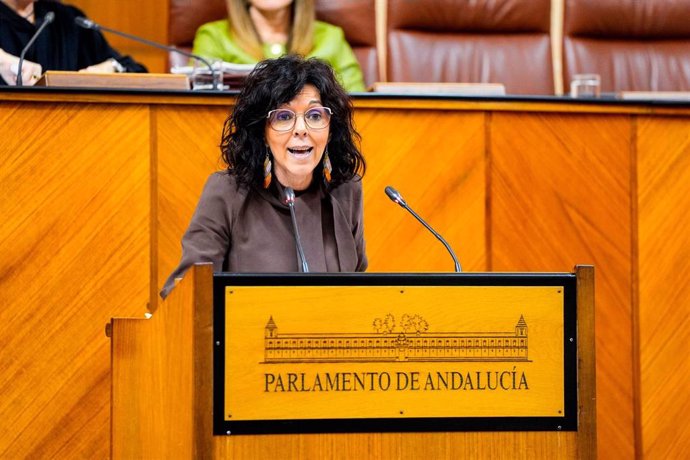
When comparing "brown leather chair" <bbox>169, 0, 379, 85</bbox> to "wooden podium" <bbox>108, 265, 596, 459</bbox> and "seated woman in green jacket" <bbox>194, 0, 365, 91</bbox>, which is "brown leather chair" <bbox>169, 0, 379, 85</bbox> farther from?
"wooden podium" <bbox>108, 265, 596, 459</bbox>

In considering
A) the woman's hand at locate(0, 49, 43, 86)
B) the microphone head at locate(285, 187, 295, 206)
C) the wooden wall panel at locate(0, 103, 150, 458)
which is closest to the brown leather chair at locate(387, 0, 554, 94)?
the woman's hand at locate(0, 49, 43, 86)

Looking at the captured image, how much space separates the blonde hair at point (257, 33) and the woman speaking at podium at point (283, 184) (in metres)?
1.43

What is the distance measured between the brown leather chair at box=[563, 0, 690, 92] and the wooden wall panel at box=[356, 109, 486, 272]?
1351 millimetres

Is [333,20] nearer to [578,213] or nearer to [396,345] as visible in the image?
[578,213]

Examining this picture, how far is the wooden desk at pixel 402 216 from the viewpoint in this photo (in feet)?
7.95

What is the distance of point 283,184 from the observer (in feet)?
6.63

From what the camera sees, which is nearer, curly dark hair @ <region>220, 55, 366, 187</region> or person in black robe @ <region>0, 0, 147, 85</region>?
curly dark hair @ <region>220, 55, 366, 187</region>

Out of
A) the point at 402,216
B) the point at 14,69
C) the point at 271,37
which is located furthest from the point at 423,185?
the point at 14,69

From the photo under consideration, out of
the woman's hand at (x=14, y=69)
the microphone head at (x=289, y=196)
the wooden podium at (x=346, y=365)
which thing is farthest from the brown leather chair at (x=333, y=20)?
the wooden podium at (x=346, y=365)

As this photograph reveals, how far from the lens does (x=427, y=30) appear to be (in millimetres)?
3873

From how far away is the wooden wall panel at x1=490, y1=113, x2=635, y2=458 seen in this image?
2.64 m

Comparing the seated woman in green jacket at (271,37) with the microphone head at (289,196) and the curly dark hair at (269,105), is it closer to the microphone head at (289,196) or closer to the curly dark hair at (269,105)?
the curly dark hair at (269,105)

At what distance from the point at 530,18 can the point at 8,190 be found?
2.10 meters

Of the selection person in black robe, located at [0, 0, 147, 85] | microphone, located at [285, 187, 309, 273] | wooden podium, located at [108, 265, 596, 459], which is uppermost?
person in black robe, located at [0, 0, 147, 85]
